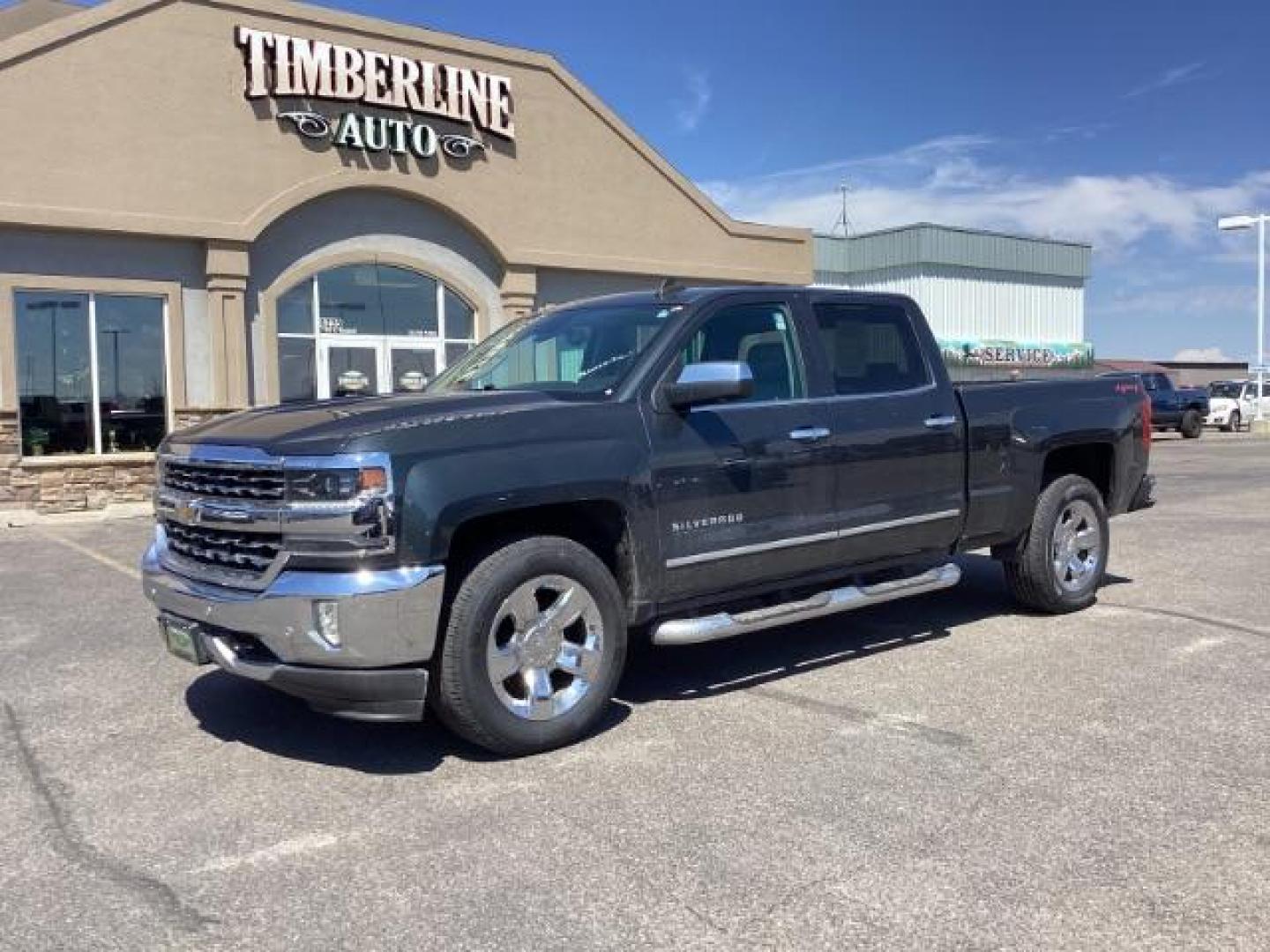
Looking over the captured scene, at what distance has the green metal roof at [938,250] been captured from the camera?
41.8m

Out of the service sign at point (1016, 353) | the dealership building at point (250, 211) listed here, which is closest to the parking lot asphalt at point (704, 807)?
the dealership building at point (250, 211)

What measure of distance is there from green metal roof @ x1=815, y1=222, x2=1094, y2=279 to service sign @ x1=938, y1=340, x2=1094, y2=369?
323cm

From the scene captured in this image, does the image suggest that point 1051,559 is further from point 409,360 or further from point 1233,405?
point 1233,405

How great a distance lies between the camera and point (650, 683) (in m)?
5.80

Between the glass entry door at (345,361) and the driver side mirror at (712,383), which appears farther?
the glass entry door at (345,361)

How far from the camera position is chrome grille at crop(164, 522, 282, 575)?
175 inches

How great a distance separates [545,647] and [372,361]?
43.8 feet

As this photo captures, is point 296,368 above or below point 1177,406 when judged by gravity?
above

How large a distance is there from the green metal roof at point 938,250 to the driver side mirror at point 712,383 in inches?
1511

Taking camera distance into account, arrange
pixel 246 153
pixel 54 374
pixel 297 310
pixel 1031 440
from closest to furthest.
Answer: pixel 1031 440 < pixel 54 374 < pixel 246 153 < pixel 297 310

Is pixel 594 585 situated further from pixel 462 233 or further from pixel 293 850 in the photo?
→ pixel 462 233

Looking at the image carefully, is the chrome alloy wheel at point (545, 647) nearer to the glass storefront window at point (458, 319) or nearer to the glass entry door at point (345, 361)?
the glass entry door at point (345, 361)

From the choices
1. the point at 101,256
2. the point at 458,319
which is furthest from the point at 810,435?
the point at 458,319

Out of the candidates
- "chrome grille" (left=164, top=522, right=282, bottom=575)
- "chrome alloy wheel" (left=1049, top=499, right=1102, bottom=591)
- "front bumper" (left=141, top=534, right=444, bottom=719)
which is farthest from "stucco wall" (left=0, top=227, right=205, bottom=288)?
"chrome alloy wheel" (left=1049, top=499, right=1102, bottom=591)
